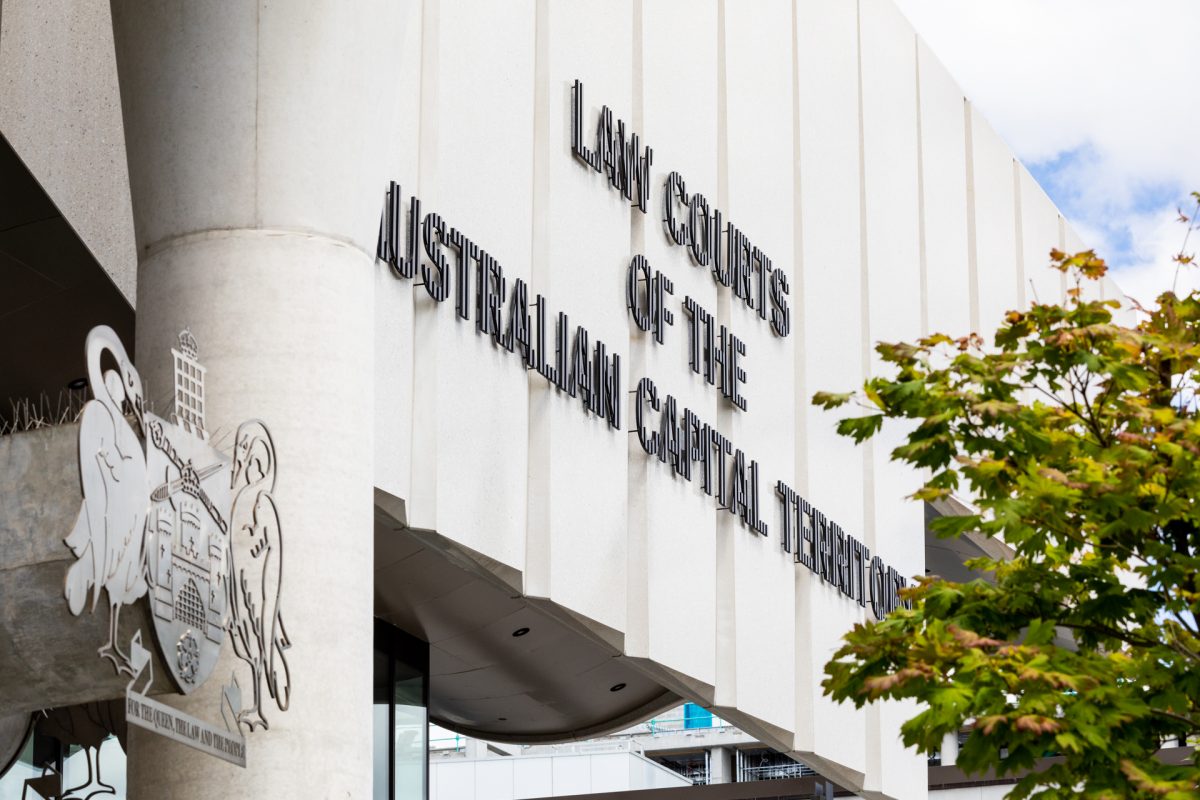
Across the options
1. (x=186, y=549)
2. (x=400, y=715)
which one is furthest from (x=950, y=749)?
(x=186, y=549)

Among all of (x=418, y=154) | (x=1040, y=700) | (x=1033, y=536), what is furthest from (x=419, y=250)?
(x=1040, y=700)

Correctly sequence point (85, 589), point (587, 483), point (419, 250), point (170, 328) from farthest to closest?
1. point (587, 483)
2. point (419, 250)
3. point (170, 328)
4. point (85, 589)

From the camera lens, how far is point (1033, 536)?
1230cm

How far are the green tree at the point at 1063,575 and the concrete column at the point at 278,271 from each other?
3293mm

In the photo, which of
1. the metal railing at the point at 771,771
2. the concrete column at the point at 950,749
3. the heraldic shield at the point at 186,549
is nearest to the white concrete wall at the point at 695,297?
the heraldic shield at the point at 186,549

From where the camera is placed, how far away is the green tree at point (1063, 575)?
1109cm

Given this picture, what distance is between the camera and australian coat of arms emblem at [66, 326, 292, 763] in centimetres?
955

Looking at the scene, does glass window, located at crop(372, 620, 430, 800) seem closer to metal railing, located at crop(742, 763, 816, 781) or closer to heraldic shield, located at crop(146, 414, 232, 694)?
heraldic shield, located at crop(146, 414, 232, 694)

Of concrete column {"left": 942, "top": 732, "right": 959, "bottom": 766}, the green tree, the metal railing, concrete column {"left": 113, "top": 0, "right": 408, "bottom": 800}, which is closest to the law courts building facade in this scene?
concrete column {"left": 113, "top": 0, "right": 408, "bottom": 800}

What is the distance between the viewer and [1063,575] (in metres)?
12.4

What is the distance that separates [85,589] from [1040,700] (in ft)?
17.9

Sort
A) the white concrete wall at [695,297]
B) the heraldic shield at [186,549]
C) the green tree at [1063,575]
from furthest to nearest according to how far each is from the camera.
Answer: the white concrete wall at [695,297]
the green tree at [1063,575]
the heraldic shield at [186,549]

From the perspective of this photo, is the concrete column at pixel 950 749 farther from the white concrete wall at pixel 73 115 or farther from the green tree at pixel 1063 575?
the green tree at pixel 1063 575

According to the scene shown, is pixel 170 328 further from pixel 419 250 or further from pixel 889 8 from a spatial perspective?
pixel 889 8
